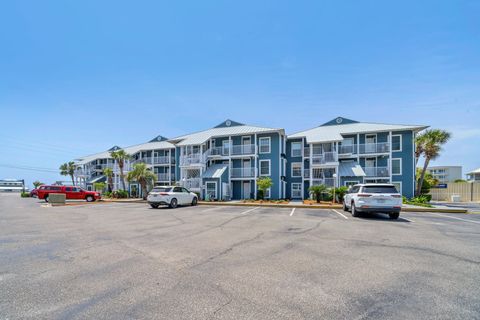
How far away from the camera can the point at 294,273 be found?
4.51 meters

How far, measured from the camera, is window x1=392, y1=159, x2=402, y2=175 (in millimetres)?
25156

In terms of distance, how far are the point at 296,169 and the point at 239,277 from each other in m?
24.4

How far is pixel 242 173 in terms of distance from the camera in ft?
86.2

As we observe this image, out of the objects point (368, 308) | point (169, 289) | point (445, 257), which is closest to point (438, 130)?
point (445, 257)

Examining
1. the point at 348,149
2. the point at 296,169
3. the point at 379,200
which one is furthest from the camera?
the point at 296,169

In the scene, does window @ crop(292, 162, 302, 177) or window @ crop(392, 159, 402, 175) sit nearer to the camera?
window @ crop(392, 159, 402, 175)

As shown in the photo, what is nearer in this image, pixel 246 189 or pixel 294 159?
pixel 246 189

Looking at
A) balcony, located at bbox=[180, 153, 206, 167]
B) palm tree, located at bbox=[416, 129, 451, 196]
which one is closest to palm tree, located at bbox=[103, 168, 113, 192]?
balcony, located at bbox=[180, 153, 206, 167]

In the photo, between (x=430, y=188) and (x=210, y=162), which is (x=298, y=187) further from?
(x=430, y=188)

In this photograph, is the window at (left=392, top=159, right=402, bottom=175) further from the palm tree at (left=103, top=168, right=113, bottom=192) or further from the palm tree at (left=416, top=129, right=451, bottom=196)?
the palm tree at (left=103, top=168, right=113, bottom=192)

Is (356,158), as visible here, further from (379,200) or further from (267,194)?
(379,200)

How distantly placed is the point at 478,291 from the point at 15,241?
36.8 ft

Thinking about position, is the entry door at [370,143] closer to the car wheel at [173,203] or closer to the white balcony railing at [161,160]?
the car wheel at [173,203]

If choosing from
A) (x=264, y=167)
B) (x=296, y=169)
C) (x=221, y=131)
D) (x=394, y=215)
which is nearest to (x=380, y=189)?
(x=394, y=215)
